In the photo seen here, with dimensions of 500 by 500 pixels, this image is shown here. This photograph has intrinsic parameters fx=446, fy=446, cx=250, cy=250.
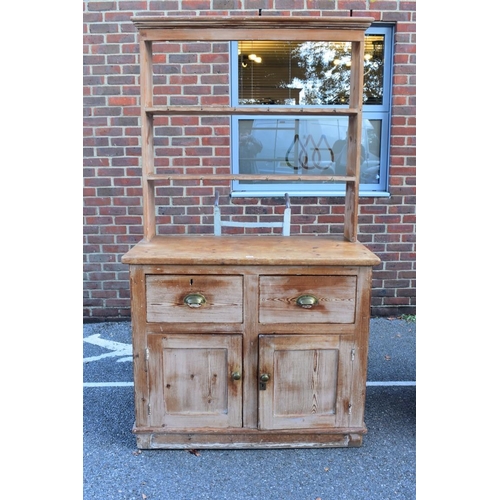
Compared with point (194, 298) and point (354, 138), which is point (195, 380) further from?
point (354, 138)

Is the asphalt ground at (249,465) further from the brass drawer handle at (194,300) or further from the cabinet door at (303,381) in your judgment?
the brass drawer handle at (194,300)

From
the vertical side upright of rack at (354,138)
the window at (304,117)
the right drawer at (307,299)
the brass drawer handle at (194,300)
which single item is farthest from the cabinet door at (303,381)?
the window at (304,117)

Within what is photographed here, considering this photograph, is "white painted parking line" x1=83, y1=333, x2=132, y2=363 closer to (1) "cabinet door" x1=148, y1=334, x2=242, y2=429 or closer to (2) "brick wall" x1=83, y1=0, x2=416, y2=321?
(2) "brick wall" x1=83, y1=0, x2=416, y2=321

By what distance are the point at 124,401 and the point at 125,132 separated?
2.22m

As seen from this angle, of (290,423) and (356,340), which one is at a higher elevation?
(356,340)

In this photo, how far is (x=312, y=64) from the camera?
3.94 metres

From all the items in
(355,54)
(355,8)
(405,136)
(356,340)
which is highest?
(355,8)

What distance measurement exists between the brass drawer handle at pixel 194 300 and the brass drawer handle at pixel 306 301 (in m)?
0.49

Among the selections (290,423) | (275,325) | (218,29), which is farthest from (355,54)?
(290,423)

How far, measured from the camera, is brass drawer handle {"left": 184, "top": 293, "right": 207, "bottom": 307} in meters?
2.28

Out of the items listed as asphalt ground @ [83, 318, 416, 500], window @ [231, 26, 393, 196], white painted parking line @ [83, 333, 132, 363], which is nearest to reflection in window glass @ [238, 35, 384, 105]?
window @ [231, 26, 393, 196]

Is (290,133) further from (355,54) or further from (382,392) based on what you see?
(382,392)

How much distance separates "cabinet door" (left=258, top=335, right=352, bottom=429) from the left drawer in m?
0.25

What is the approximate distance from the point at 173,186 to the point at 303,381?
2188mm
